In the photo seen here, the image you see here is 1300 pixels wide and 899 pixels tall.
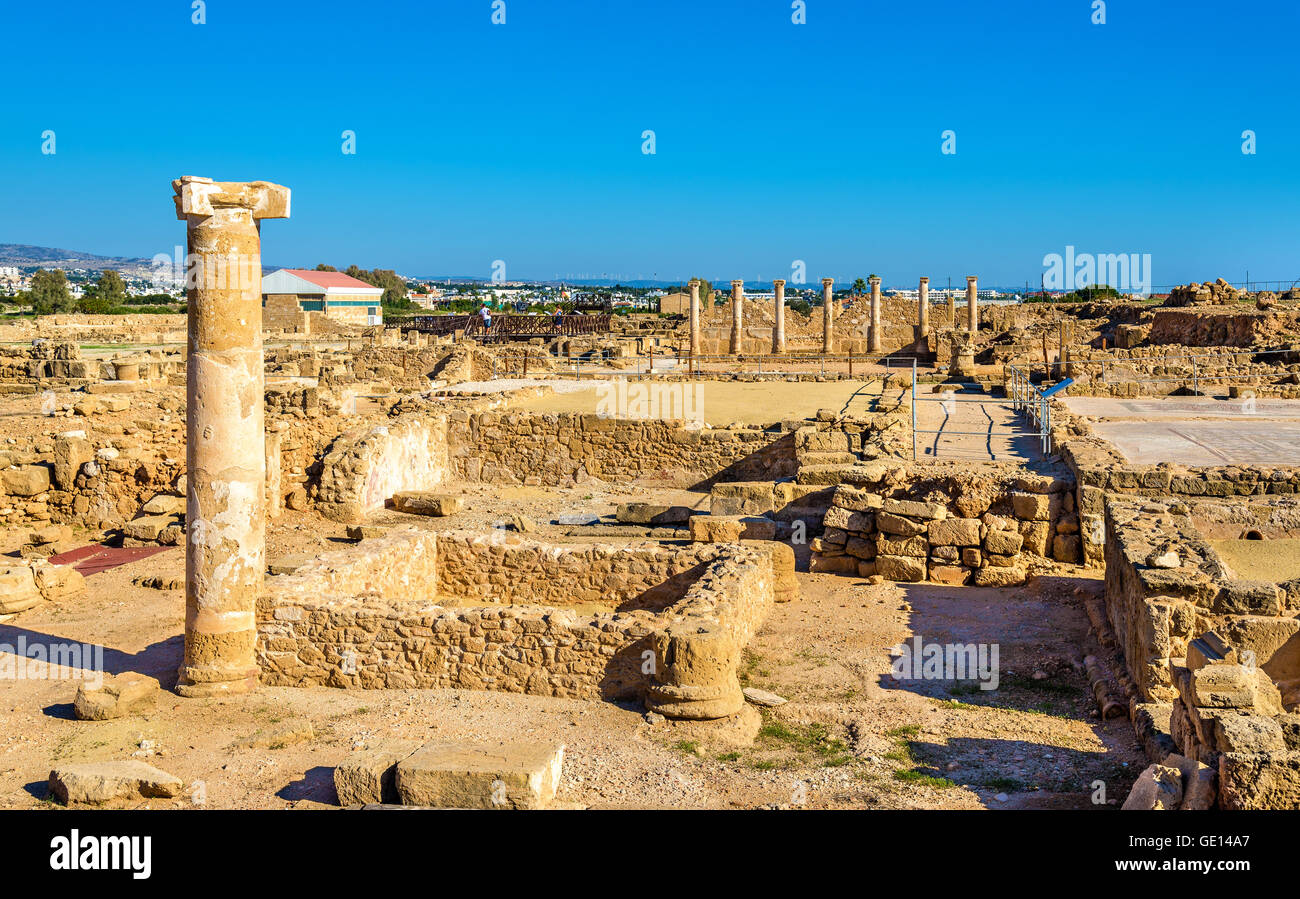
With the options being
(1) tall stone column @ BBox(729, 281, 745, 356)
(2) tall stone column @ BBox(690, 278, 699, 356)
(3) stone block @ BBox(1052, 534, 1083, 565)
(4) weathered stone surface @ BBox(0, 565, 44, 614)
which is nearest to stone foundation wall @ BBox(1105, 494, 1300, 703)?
(3) stone block @ BBox(1052, 534, 1083, 565)

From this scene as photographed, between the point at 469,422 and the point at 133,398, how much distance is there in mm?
6502

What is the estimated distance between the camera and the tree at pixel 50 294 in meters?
65.2

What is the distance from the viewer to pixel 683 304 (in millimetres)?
72312

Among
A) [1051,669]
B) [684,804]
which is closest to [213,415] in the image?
[684,804]

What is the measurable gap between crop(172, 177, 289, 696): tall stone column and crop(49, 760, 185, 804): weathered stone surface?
226 centimetres

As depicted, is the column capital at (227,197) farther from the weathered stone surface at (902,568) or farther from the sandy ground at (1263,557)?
the sandy ground at (1263,557)

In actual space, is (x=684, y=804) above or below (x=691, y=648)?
below

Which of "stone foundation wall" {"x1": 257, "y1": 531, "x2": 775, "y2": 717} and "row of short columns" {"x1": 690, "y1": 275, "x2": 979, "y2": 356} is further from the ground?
"row of short columns" {"x1": 690, "y1": 275, "x2": 979, "y2": 356}

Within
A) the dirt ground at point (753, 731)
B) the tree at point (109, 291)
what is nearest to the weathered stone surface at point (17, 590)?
the dirt ground at point (753, 731)

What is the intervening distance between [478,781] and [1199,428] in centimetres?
1374

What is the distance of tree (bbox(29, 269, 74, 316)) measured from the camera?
214 ft

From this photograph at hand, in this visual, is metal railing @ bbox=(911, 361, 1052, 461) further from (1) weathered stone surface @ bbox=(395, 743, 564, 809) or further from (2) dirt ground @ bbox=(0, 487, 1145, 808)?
(1) weathered stone surface @ bbox=(395, 743, 564, 809)

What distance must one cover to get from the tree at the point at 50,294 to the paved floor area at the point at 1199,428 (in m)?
61.1
